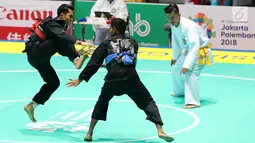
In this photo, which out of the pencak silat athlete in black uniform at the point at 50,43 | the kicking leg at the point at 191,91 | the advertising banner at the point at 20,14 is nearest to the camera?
the pencak silat athlete in black uniform at the point at 50,43

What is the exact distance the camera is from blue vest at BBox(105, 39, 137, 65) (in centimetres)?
829

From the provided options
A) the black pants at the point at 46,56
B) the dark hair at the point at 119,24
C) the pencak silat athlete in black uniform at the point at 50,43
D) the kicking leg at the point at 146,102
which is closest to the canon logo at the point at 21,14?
the pencak silat athlete in black uniform at the point at 50,43

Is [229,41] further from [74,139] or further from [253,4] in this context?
[74,139]

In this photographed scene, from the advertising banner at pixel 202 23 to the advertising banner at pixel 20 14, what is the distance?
0.85m

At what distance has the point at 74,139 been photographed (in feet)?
28.5

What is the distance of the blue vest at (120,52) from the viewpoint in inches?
326

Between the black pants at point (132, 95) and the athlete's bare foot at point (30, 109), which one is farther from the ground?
the black pants at point (132, 95)

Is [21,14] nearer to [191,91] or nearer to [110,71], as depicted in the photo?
[191,91]

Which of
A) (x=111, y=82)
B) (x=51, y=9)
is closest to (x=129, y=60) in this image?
(x=111, y=82)

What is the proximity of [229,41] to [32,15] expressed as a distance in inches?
204

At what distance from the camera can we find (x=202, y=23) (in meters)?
16.4

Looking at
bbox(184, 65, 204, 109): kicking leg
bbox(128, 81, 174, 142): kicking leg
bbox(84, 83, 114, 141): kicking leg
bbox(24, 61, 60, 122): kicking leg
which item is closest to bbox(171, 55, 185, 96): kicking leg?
bbox(184, 65, 204, 109): kicking leg

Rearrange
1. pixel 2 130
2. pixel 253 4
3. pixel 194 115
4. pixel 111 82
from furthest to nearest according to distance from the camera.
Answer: pixel 253 4
pixel 194 115
pixel 2 130
pixel 111 82

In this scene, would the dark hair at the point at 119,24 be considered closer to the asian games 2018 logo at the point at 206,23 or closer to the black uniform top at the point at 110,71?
the black uniform top at the point at 110,71
